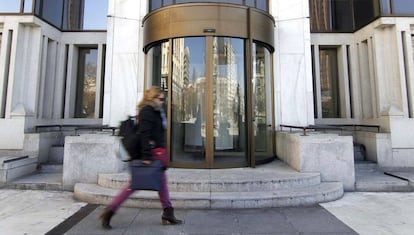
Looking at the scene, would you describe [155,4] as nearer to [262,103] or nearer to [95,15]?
[95,15]

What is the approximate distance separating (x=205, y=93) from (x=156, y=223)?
11.1ft

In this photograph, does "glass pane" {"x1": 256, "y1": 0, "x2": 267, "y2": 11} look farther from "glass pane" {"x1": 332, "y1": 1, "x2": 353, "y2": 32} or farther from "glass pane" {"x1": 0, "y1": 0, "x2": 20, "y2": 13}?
"glass pane" {"x1": 0, "y1": 0, "x2": 20, "y2": 13}

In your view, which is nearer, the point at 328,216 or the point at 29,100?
the point at 328,216

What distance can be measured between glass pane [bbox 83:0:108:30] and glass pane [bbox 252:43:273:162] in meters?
Answer: 6.22

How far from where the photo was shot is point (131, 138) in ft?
11.9

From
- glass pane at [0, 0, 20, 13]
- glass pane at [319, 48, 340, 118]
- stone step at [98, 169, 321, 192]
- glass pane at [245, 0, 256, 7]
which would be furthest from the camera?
glass pane at [319, 48, 340, 118]

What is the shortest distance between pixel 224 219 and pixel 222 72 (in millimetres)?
3710

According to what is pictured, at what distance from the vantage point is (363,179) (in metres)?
6.38

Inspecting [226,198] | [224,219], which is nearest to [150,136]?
[224,219]

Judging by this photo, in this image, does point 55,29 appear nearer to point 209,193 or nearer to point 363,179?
point 209,193

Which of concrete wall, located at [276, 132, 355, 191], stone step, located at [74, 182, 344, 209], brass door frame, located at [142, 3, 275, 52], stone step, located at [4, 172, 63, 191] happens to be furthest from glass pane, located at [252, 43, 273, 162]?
stone step, located at [4, 172, 63, 191]

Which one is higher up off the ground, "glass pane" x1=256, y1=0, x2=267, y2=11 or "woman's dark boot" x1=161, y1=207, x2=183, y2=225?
"glass pane" x1=256, y1=0, x2=267, y2=11

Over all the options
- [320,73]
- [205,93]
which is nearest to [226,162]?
[205,93]

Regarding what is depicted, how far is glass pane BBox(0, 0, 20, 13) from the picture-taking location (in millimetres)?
8078
